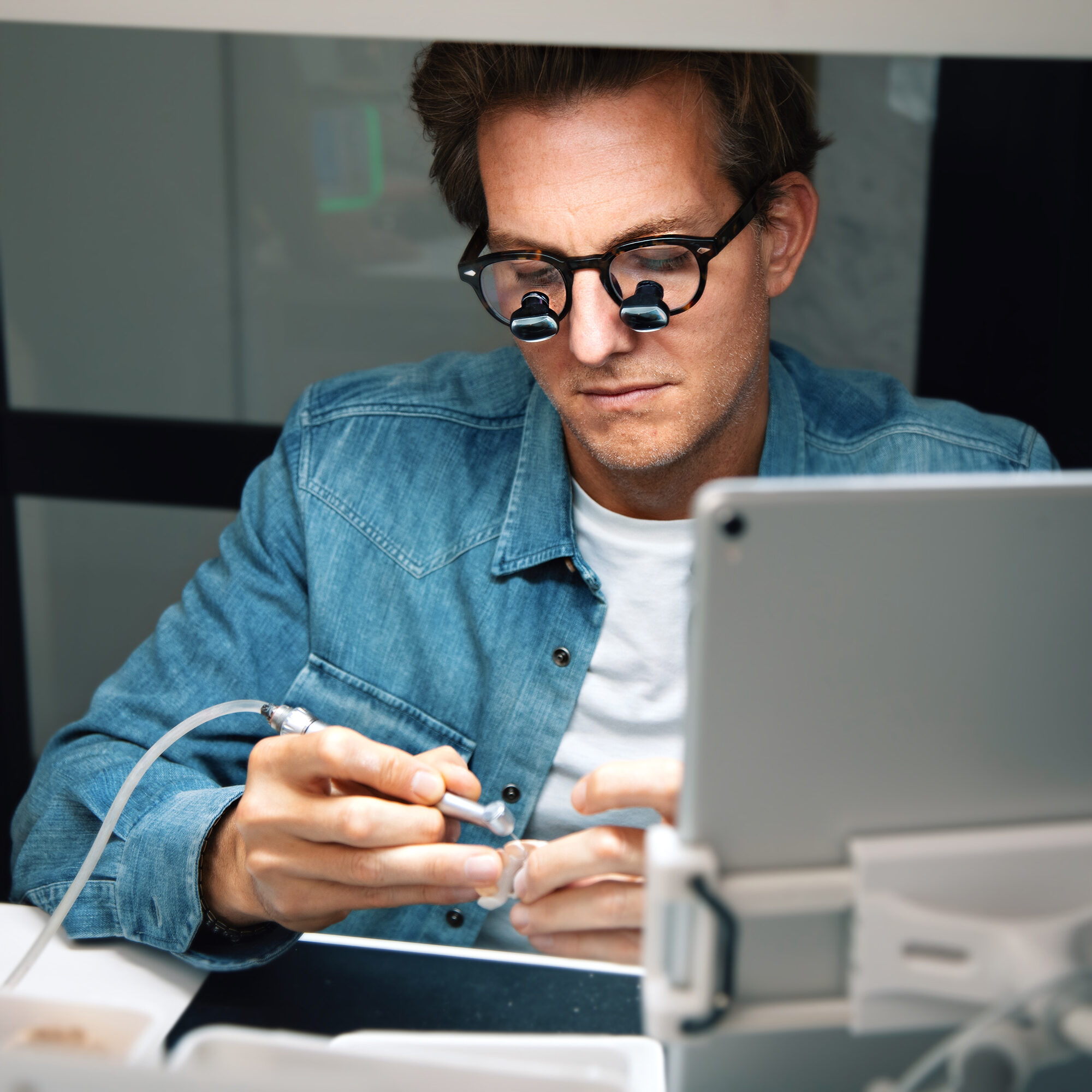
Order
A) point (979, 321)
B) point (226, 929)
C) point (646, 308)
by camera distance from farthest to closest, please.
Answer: point (979, 321), point (646, 308), point (226, 929)

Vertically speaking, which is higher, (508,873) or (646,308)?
(646,308)

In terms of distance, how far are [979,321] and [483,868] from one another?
173cm

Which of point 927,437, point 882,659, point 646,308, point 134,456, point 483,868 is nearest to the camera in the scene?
point 882,659

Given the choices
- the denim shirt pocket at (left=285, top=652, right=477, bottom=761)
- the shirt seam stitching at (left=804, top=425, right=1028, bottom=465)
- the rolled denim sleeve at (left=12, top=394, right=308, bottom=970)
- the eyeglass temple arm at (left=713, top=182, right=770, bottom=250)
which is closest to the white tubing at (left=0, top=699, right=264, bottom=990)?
the rolled denim sleeve at (left=12, top=394, right=308, bottom=970)

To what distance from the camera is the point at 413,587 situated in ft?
4.51

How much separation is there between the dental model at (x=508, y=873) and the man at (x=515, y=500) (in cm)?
7

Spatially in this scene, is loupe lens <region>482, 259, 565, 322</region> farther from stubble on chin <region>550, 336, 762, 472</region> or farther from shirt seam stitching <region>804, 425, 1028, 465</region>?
shirt seam stitching <region>804, 425, 1028, 465</region>

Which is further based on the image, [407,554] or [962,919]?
[407,554]

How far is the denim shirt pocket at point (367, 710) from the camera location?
1354 millimetres

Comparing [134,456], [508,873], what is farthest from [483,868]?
[134,456]

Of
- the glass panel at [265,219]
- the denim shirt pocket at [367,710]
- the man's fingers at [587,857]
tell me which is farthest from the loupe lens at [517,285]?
the glass panel at [265,219]

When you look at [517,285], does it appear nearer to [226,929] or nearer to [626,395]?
[626,395]

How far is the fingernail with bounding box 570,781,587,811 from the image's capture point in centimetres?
74

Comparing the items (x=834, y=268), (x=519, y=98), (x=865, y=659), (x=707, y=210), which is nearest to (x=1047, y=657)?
(x=865, y=659)
